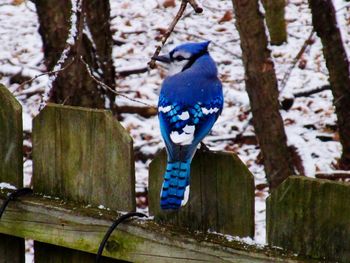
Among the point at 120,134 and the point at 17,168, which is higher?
the point at 120,134

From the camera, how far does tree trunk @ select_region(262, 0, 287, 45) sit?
7.53m

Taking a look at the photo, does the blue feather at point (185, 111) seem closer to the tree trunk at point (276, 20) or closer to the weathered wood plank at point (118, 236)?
the weathered wood plank at point (118, 236)

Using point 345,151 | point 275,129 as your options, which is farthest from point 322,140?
point 275,129

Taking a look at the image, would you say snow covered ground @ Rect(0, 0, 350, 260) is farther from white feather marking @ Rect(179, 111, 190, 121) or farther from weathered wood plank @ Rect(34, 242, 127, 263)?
white feather marking @ Rect(179, 111, 190, 121)

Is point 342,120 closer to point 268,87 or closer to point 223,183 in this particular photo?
point 268,87

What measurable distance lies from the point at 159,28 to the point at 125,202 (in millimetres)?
5782

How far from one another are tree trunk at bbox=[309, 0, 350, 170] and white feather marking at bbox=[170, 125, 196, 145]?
2559 millimetres

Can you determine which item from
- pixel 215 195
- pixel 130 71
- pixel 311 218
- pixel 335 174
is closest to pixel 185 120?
pixel 215 195

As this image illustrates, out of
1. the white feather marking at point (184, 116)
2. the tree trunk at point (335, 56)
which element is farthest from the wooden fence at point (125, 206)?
the tree trunk at point (335, 56)

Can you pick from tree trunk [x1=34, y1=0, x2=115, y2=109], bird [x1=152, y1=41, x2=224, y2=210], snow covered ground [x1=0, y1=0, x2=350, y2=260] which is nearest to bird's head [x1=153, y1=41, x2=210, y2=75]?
bird [x1=152, y1=41, x2=224, y2=210]

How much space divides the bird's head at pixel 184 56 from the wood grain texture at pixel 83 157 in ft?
0.97

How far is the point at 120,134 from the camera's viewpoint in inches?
89.2

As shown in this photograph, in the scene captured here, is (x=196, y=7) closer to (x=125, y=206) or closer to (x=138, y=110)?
(x=125, y=206)

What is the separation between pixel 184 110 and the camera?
2211 millimetres
